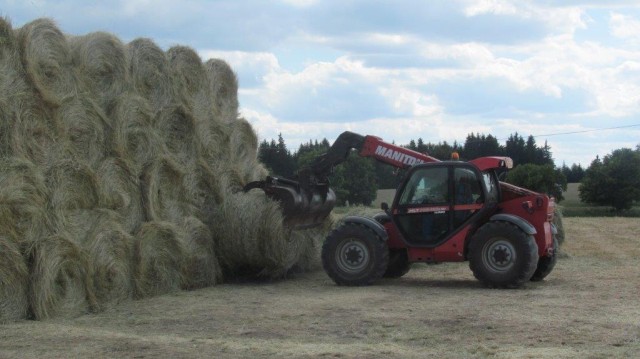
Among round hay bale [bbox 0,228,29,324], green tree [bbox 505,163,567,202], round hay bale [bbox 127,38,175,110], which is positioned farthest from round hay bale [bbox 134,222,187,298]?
green tree [bbox 505,163,567,202]

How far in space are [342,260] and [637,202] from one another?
132 feet

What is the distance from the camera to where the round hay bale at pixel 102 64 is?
11102 millimetres

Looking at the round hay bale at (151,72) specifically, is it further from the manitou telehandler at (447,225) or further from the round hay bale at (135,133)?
the manitou telehandler at (447,225)

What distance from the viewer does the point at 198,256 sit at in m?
12.4

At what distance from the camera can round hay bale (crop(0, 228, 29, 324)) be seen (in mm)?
9148

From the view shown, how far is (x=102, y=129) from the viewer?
10984mm

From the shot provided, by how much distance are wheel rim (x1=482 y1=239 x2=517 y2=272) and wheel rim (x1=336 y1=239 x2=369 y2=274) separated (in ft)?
5.31

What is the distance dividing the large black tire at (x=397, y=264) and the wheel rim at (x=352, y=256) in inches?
27.5

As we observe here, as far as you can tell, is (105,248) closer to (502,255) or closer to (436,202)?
(436,202)

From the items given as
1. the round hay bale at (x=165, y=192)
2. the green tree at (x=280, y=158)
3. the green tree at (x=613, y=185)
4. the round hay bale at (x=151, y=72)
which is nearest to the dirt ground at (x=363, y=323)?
the round hay bale at (x=165, y=192)

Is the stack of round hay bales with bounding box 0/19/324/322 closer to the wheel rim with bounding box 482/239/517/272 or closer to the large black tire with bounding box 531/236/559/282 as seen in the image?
the wheel rim with bounding box 482/239/517/272

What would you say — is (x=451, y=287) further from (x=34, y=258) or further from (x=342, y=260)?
(x=34, y=258)

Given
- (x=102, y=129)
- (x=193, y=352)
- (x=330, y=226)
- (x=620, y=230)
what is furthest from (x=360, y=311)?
(x=620, y=230)

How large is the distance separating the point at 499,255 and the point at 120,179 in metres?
4.82
